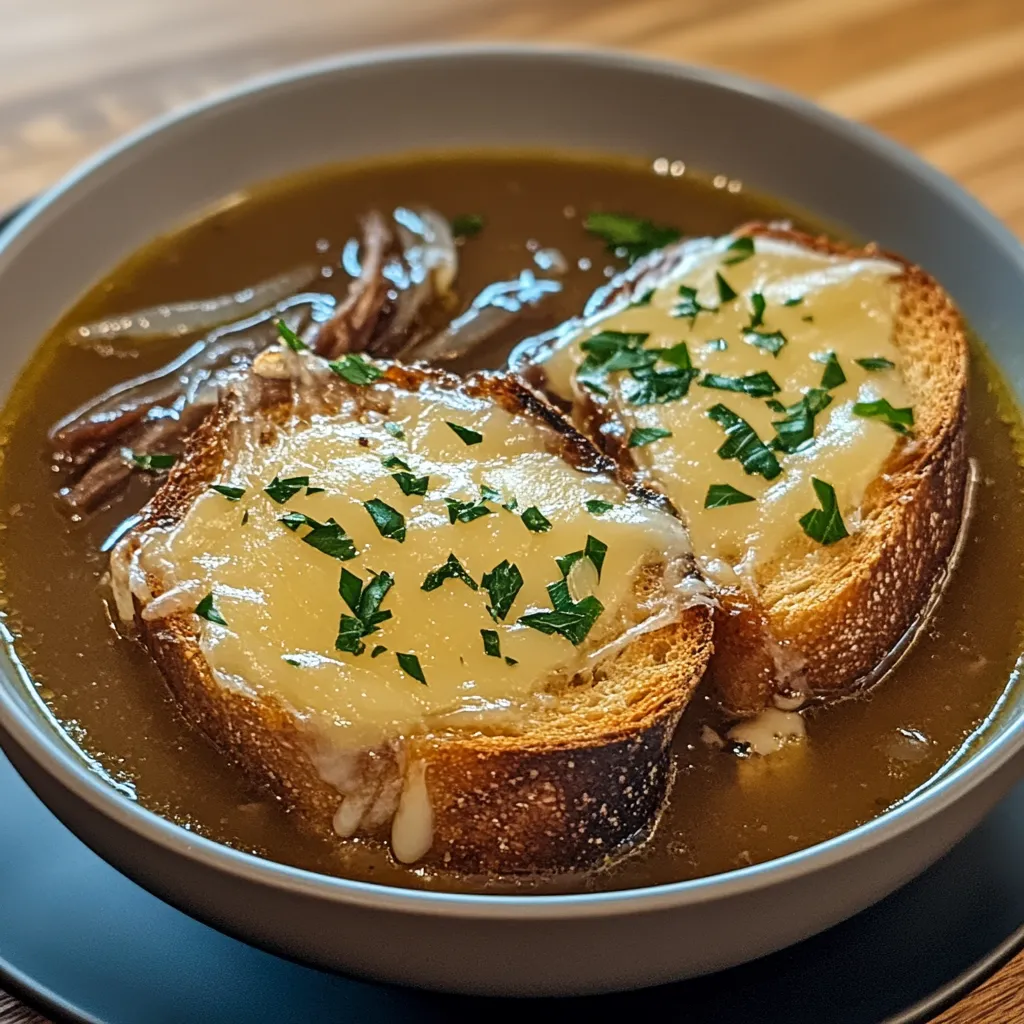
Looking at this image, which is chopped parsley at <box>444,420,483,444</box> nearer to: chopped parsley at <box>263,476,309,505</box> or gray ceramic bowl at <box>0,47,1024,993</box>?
chopped parsley at <box>263,476,309,505</box>

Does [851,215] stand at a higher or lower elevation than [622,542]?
higher

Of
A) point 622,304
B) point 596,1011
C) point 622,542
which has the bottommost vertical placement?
point 596,1011

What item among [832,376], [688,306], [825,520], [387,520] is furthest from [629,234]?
[387,520]

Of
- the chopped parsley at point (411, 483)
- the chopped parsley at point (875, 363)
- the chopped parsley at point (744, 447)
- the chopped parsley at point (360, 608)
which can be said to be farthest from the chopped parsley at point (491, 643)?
the chopped parsley at point (875, 363)

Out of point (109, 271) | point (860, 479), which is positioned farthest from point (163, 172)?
point (860, 479)

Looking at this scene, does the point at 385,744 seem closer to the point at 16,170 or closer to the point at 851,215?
the point at 851,215

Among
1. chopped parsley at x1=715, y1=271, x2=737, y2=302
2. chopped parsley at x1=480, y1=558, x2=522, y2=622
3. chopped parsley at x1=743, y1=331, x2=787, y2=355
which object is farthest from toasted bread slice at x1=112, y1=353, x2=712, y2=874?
chopped parsley at x1=715, y1=271, x2=737, y2=302
